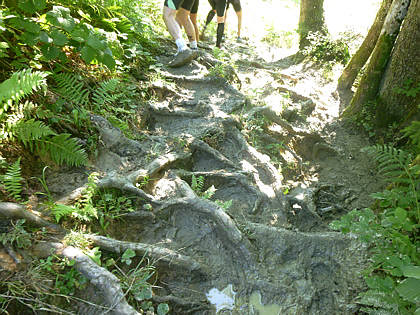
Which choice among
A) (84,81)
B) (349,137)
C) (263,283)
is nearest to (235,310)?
(263,283)

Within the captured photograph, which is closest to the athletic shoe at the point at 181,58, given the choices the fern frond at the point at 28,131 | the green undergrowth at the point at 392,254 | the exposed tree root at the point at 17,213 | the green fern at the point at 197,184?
the green fern at the point at 197,184

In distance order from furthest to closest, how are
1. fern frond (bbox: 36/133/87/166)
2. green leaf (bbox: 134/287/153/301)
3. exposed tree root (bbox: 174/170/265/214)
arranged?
exposed tree root (bbox: 174/170/265/214)
fern frond (bbox: 36/133/87/166)
green leaf (bbox: 134/287/153/301)

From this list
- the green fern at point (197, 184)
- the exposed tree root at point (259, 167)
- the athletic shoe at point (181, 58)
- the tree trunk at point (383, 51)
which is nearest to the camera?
the green fern at point (197, 184)

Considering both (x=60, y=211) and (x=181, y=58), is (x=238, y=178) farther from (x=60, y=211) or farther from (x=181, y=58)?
(x=181, y=58)

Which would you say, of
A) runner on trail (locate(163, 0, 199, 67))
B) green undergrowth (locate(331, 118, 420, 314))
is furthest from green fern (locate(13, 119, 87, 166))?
runner on trail (locate(163, 0, 199, 67))

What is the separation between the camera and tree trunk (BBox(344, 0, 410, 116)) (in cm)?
620

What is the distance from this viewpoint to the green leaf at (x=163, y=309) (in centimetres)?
245

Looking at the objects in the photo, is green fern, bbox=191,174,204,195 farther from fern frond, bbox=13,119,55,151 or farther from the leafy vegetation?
the leafy vegetation

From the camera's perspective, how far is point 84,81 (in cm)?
435

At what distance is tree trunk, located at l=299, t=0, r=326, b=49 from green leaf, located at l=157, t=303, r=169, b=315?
947 cm

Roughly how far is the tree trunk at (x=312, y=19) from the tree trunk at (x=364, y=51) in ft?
8.45

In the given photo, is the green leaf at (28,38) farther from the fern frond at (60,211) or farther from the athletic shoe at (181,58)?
the athletic shoe at (181,58)

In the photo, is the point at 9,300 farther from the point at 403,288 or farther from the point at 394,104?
the point at 394,104

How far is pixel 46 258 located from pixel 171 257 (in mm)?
988
